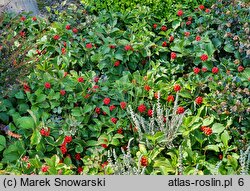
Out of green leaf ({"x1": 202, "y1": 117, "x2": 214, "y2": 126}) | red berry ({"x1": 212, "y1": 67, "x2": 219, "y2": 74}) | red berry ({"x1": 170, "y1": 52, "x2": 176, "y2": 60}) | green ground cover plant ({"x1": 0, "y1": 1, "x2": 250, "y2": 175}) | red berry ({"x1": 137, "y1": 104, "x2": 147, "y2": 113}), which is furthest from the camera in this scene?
red berry ({"x1": 170, "y1": 52, "x2": 176, "y2": 60})

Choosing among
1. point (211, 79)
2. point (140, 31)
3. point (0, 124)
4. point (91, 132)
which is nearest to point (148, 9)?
point (140, 31)

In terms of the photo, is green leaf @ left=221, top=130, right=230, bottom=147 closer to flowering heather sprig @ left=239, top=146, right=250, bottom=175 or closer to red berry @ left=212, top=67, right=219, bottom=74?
flowering heather sprig @ left=239, top=146, right=250, bottom=175

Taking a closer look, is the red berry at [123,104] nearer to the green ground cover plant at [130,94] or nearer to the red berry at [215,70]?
the green ground cover plant at [130,94]

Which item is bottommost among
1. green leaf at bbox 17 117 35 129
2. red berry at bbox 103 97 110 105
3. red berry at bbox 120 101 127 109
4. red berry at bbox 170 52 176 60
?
green leaf at bbox 17 117 35 129

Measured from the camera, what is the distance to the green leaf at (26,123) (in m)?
3.20

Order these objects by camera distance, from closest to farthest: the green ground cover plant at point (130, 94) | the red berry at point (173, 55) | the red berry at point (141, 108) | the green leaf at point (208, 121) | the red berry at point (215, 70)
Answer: the green ground cover plant at point (130, 94) < the green leaf at point (208, 121) < the red berry at point (141, 108) < the red berry at point (215, 70) < the red berry at point (173, 55)

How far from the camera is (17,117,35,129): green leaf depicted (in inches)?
126

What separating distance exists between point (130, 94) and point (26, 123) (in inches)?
32.3

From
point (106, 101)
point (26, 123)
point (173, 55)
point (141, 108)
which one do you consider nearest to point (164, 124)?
point (141, 108)

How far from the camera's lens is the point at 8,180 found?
2.62 meters

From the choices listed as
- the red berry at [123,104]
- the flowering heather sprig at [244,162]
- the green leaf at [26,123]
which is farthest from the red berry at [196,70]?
the green leaf at [26,123]

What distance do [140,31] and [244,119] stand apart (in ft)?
4.67

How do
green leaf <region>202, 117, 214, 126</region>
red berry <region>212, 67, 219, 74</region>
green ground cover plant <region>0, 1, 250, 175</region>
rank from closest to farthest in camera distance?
green ground cover plant <region>0, 1, 250, 175</region> < green leaf <region>202, 117, 214, 126</region> < red berry <region>212, 67, 219, 74</region>

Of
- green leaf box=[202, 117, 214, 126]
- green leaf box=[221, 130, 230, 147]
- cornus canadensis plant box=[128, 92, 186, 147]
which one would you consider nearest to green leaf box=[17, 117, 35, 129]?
cornus canadensis plant box=[128, 92, 186, 147]
